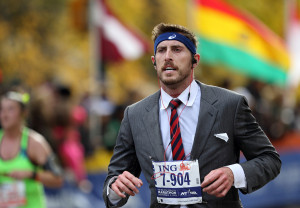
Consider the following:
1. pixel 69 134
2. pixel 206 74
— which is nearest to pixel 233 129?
pixel 69 134

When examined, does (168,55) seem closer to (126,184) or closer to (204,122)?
(204,122)

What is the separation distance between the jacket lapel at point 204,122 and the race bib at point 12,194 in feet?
9.58

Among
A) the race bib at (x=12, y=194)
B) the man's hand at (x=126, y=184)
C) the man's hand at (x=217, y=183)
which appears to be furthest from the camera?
the race bib at (x=12, y=194)

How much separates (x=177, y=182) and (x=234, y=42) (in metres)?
9.70

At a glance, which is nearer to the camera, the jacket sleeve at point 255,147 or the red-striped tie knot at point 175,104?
the jacket sleeve at point 255,147

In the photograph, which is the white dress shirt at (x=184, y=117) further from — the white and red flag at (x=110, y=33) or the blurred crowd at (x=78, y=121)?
the white and red flag at (x=110, y=33)

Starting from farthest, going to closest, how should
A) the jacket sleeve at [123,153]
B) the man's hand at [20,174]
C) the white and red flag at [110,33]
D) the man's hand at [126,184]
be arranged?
the white and red flag at [110,33], the man's hand at [20,174], the jacket sleeve at [123,153], the man's hand at [126,184]

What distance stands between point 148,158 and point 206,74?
2400 centimetres

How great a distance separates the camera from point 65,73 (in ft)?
79.2

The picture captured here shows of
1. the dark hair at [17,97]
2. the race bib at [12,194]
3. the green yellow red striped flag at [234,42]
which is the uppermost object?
the green yellow red striped flag at [234,42]

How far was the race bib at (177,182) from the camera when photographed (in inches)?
160

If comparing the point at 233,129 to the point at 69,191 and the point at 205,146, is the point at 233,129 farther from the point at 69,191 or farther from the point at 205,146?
the point at 69,191

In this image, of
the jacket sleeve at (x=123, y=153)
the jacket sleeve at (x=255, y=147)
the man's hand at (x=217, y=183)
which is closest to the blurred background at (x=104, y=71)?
Answer: the jacket sleeve at (x=123, y=153)

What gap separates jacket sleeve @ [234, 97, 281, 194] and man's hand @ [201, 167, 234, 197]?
240mm
